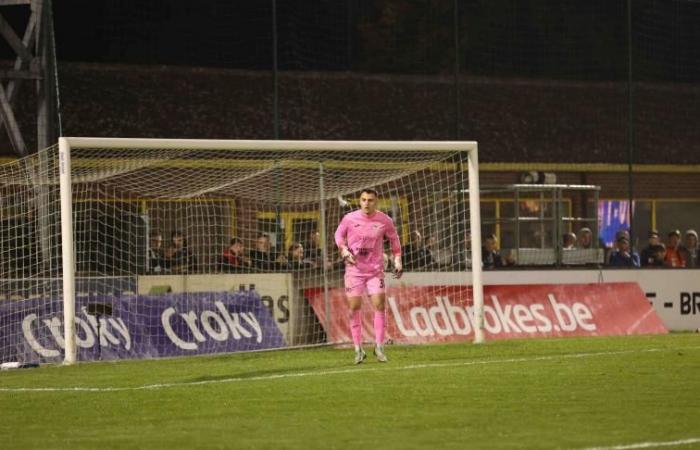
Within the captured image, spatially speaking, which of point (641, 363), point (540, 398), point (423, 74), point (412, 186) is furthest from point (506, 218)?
point (540, 398)

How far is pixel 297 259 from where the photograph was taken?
21844mm

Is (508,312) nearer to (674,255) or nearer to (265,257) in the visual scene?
(265,257)

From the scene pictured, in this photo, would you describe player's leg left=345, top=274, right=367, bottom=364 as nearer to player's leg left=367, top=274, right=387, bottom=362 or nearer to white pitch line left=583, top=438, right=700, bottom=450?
player's leg left=367, top=274, right=387, bottom=362

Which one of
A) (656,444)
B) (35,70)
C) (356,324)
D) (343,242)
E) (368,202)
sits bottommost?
(656,444)

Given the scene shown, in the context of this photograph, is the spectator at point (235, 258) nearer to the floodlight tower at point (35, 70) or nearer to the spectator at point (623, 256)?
the floodlight tower at point (35, 70)

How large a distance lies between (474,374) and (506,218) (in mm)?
11937

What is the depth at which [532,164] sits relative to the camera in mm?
36125

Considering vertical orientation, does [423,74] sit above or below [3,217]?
above

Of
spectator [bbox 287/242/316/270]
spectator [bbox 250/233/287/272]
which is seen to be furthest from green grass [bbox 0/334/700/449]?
spectator [bbox 250/233/287/272]

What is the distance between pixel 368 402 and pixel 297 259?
9944mm

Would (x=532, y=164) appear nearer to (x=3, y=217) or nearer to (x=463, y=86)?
(x=463, y=86)

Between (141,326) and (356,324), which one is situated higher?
(356,324)

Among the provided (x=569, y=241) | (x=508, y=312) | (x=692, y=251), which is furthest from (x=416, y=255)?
(x=692, y=251)

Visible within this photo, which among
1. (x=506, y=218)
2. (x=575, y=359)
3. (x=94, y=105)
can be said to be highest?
(x=94, y=105)
